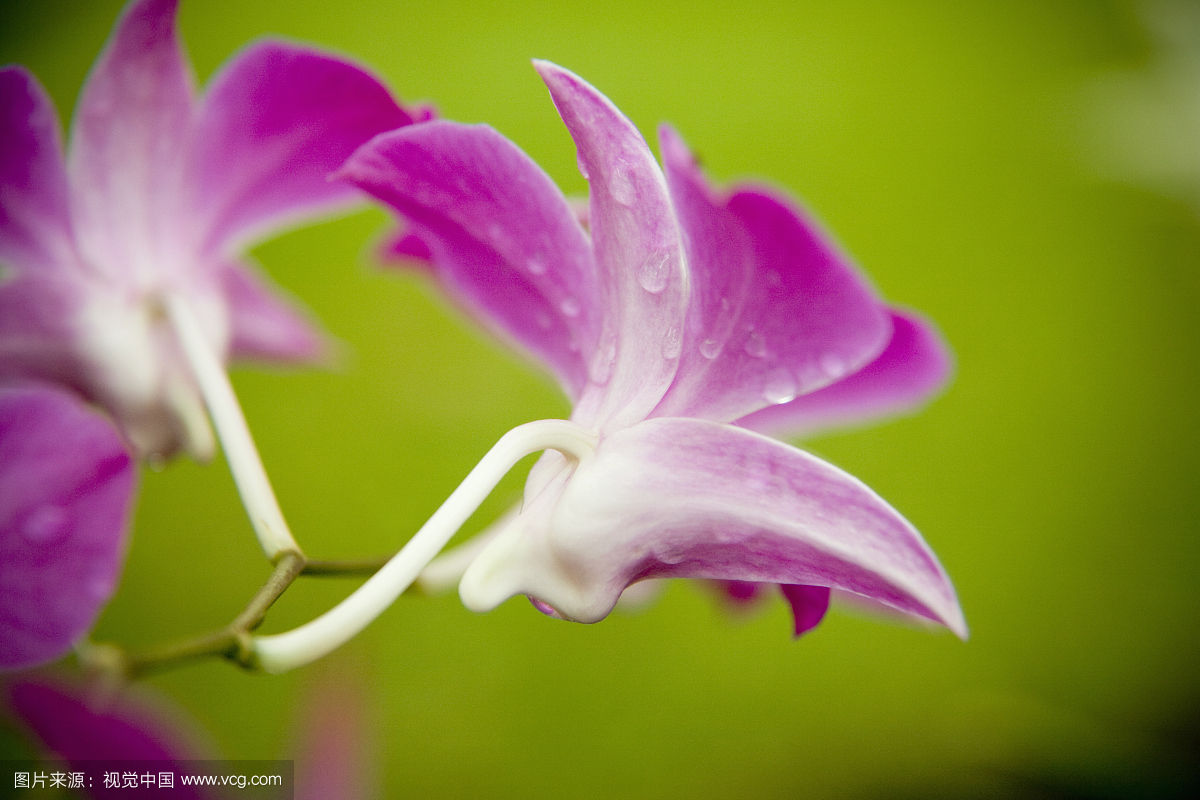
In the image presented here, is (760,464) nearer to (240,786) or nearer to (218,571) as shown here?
(240,786)

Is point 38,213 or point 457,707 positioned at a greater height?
point 38,213

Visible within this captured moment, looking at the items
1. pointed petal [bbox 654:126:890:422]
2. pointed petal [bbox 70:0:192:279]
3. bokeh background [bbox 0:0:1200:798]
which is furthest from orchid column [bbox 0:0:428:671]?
bokeh background [bbox 0:0:1200:798]

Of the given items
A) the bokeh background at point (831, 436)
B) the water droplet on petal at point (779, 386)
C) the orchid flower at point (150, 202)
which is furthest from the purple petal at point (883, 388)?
the bokeh background at point (831, 436)

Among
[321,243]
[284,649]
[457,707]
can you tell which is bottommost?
[457,707]

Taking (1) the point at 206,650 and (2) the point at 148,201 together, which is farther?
(2) the point at 148,201

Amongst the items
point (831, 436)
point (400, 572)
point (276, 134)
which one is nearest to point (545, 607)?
point (400, 572)

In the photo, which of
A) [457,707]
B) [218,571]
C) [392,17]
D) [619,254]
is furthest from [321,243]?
[619,254]

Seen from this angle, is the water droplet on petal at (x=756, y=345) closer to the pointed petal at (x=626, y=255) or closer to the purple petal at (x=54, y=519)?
the pointed petal at (x=626, y=255)

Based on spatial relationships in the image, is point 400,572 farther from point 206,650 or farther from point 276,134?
point 276,134
